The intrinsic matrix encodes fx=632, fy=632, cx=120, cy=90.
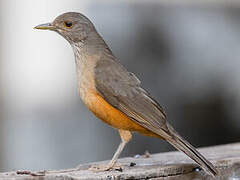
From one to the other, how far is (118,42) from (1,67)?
1.83 meters

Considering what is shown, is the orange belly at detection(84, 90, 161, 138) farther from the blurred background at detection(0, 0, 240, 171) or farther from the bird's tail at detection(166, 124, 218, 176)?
the blurred background at detection(0, 0, 240, 171)

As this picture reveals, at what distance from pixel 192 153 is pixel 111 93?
937mm

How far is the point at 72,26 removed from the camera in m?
5.54

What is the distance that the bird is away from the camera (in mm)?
4984

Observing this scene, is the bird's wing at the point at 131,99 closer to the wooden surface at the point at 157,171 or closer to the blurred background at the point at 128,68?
the wooden surface at the point at 157,171

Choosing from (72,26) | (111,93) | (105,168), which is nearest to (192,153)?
(105,168)

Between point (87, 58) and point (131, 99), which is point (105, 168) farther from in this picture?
point (87, 58)

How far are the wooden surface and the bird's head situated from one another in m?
1.20

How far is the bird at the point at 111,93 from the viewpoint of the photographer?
16.4ft

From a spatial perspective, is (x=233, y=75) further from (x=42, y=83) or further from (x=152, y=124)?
(x=152, y=124)

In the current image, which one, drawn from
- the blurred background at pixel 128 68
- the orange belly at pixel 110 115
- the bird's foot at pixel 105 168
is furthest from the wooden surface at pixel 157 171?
the blurred background at pixel 128 68

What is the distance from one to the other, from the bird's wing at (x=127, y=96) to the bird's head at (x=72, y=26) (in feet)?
1.10

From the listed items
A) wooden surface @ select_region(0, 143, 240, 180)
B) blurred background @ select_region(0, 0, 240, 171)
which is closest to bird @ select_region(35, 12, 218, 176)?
wooden surface @ select_region(0, 143, 240, 180)

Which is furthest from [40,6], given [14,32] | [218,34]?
A: [218,34]
